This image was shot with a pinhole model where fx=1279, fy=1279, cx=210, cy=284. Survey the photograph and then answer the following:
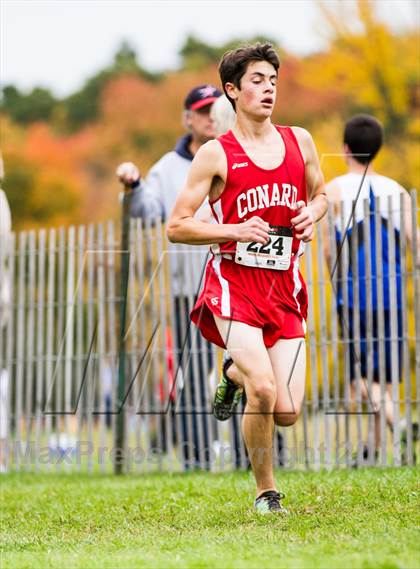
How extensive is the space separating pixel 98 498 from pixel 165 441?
10.8ft

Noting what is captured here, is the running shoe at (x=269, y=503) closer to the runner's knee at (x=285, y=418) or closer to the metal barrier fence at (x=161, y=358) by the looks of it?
the runner's knee at (x=285, y=418)

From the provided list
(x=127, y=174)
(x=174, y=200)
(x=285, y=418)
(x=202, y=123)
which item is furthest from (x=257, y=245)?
(x=174, y=200)

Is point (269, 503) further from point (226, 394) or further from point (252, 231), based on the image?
point (252, 231)

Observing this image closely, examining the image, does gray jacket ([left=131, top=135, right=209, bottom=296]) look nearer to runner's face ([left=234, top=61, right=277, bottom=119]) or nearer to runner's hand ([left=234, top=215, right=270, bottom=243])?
runner's face ([left=234, top=61, right=277, bottom=119])

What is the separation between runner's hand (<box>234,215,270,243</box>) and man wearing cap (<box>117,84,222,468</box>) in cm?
326

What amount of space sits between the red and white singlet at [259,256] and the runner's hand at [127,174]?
2.90m

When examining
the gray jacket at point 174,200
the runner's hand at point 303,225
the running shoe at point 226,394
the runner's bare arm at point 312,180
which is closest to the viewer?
the runner's hand at point 303,225

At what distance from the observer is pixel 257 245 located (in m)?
5.92

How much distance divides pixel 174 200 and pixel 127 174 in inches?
A: 21.2

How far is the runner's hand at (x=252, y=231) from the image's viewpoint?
5.75 m

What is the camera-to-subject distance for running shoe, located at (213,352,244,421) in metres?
6.46

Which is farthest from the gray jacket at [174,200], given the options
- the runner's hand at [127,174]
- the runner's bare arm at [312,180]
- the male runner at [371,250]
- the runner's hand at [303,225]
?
the runner's hand at [303,225]

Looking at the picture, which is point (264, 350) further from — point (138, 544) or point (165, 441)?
point (165, 441)

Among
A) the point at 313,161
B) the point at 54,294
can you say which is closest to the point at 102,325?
the point at 54,294
